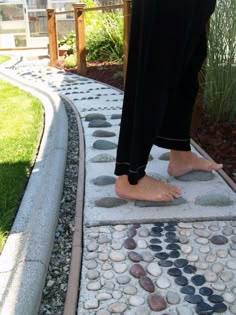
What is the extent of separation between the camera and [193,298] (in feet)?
4.46

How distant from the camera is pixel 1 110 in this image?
4023mm

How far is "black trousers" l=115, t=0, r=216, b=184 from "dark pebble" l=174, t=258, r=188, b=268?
441 mm

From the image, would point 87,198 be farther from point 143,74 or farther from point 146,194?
point 143,74

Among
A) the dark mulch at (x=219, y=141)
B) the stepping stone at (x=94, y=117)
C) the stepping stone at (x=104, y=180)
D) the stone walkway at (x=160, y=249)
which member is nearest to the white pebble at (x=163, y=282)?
the stone walkway at (x=160, y=249)

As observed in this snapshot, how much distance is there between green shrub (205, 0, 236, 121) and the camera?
2793mm

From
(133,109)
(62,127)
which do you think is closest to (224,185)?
(133,109)

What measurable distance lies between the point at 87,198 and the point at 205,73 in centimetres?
142

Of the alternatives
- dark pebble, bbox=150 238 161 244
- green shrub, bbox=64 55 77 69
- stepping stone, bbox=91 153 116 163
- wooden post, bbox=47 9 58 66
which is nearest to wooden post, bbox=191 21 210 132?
stepping stone, bbox=91 153 116 163

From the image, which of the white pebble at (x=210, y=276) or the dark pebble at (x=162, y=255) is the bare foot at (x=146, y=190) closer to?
the dark pebble at (x=162, y=255)

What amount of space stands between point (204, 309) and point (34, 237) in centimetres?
71

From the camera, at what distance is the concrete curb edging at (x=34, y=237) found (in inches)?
52.5

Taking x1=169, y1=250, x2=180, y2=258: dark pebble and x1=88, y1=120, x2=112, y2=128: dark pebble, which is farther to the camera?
x1=88, y1=120, x2=112, y2=128: dark pebble

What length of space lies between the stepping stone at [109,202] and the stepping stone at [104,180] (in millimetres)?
207

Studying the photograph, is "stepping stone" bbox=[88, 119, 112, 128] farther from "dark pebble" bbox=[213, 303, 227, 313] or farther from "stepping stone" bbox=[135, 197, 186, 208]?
"dark pebble" bbox=[213, 303, 227, 313]
